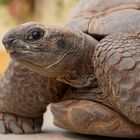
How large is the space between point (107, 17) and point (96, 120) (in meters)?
0.60

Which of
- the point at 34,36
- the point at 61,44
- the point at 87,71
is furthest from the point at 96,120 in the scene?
the point at 34,36

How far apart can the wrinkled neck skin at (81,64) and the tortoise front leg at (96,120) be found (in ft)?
0.38

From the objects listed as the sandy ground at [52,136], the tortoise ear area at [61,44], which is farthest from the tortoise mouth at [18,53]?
the sandy ground at [52,136]

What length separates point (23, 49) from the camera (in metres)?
2.47

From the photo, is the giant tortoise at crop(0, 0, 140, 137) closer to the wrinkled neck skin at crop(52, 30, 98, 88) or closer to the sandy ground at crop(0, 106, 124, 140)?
the wrinkled neck skin at crop(52, 30, 98, 88)

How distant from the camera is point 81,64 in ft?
8.64

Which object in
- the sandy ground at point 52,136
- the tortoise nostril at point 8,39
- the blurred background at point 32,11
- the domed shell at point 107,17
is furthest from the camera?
the blurred background at point 32,11

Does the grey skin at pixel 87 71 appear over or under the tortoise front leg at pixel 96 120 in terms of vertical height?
over

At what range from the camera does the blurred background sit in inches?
588

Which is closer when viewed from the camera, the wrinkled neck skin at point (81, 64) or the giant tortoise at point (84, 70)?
the giant tortoise at point (84, 70)

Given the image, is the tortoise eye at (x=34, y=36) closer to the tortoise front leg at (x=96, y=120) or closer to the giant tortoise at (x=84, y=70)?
the giant tortoise at (x=84, y=70)

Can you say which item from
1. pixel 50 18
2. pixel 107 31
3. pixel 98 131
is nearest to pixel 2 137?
pixel 98 131

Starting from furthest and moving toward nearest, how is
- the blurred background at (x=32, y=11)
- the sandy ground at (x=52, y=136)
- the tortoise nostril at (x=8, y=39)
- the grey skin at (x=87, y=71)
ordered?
the blurred background at (x=32, y=11) < the sandy ground at (x=52, y=136) < the tortoise nostril at (x=8, y=39) < the grey skin at (x=87, y=71)

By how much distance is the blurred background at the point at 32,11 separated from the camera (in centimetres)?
1493
